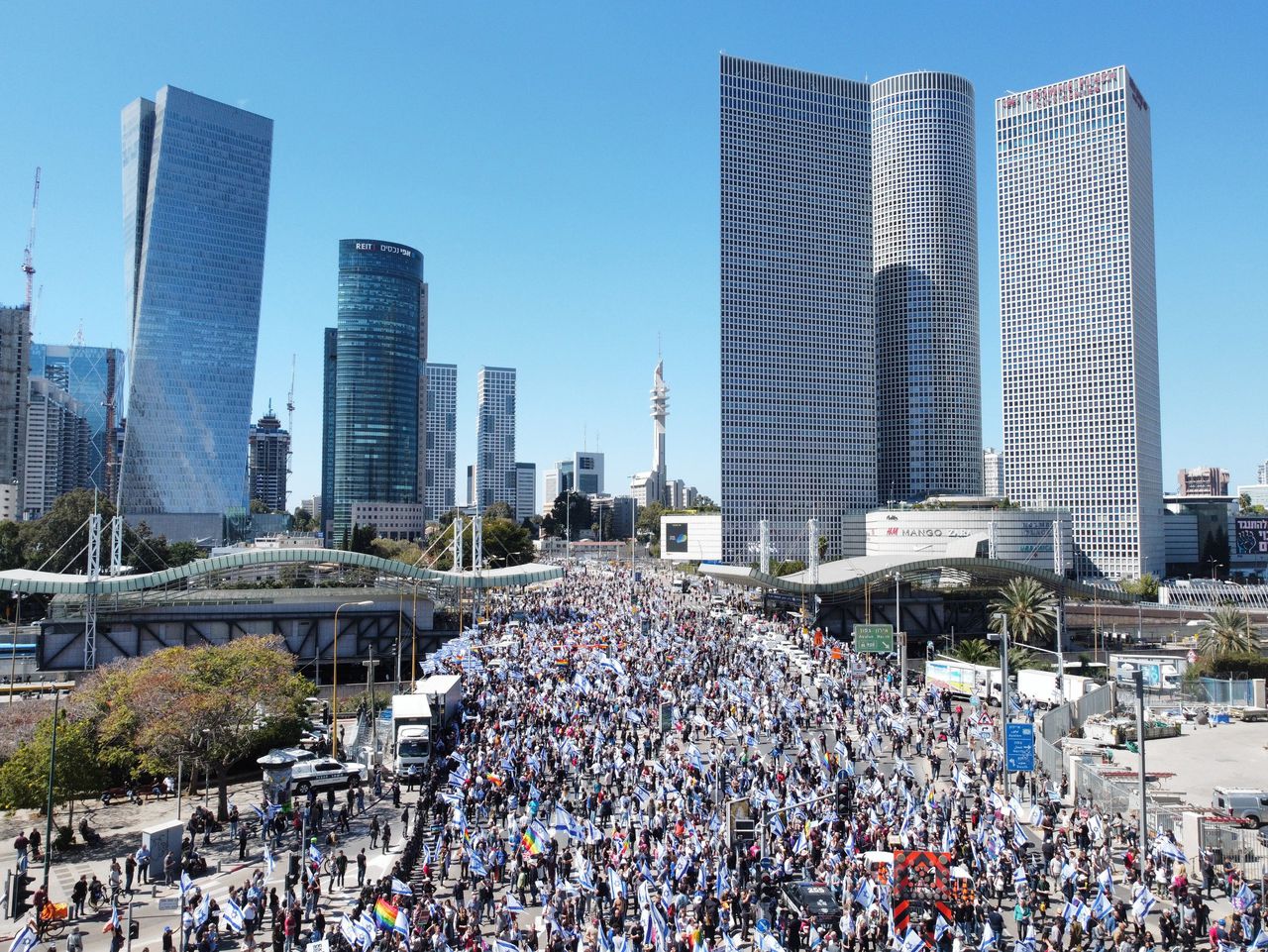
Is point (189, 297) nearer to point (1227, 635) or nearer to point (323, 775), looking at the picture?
point (323, 775)

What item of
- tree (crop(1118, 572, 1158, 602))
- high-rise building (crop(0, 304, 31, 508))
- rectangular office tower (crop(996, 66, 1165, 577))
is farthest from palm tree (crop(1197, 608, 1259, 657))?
high-rise building (crop(0, 304, 31, 508))

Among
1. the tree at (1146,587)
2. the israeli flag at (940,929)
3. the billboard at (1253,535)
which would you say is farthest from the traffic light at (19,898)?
the billboard at (1253,535)

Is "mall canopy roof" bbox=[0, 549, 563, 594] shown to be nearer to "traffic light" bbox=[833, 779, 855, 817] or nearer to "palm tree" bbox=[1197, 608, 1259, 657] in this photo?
"traffic light" bbox=[833, 779, 855, 817]

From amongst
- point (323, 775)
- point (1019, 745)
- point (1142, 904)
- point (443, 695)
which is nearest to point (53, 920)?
point (323, 775)

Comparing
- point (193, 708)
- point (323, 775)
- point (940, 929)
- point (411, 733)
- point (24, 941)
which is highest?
point (193, 708)

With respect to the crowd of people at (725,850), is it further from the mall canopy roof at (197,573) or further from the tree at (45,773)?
the mall canopy roof at (197,573)

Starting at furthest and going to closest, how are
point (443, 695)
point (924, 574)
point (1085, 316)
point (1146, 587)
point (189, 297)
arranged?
point (1085, 316) < point (189, 297) < point (1146, 587) < point (924, 574) < point (443, 695)
